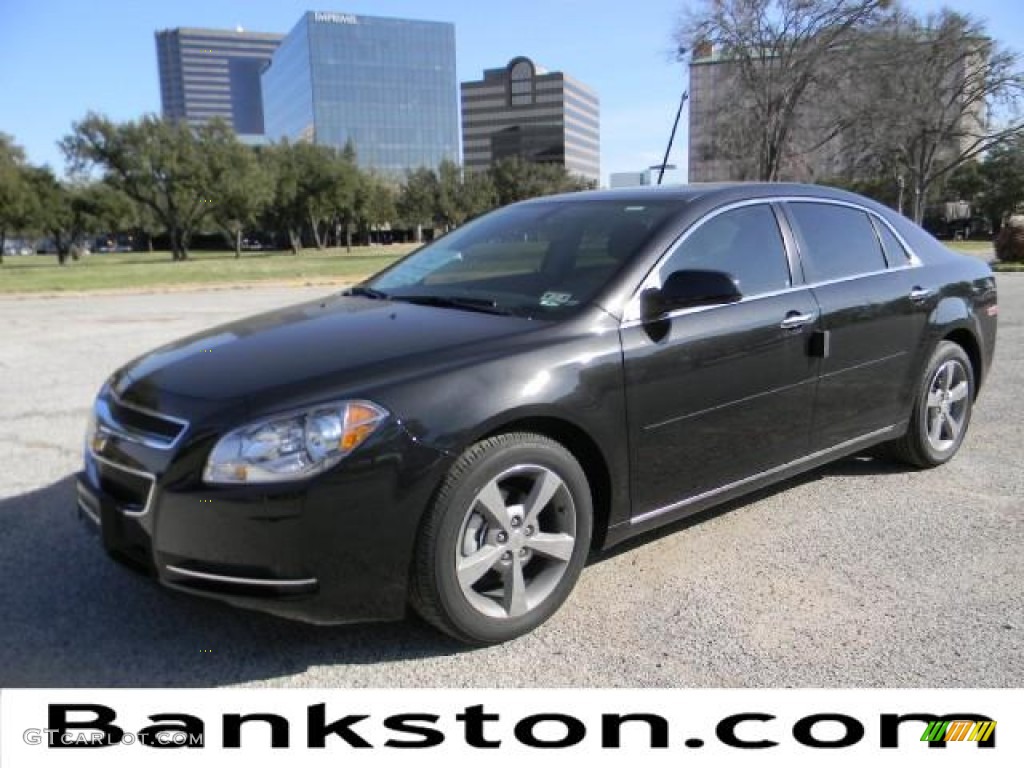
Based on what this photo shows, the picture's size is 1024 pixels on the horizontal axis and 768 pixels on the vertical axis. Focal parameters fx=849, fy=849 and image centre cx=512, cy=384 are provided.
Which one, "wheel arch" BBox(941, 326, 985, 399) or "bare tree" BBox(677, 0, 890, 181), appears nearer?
"wheel arch" BBox(941, 326, 985, 399)

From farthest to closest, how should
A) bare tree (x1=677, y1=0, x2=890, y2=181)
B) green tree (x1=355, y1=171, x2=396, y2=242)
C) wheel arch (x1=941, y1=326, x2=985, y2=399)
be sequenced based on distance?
green tree (x1=355, y1=171, x2=396, y2=242) < bare tree (x1=677, y1=0, x2=890, y2=181) < wheel arch (x1=941, y1=326, x2=985, y2=399)

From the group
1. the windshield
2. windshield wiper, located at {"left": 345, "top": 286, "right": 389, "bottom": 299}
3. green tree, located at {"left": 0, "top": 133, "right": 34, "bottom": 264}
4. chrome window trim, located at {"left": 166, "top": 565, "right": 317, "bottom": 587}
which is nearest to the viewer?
chrome window trim, located at {"left": 166, "top": 565, "right": 317, "bottom": 587}

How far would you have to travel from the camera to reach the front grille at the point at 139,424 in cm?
269

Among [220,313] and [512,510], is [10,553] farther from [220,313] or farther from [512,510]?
[220,313]

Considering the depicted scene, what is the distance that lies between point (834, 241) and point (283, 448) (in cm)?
302

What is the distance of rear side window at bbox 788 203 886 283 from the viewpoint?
410 centimetres

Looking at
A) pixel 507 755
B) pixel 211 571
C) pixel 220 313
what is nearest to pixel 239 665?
pixel 211 571

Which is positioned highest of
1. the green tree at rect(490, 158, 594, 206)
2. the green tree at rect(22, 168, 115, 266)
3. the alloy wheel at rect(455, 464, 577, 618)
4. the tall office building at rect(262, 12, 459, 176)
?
the tall office building at rect(262, 12, 459, 176)

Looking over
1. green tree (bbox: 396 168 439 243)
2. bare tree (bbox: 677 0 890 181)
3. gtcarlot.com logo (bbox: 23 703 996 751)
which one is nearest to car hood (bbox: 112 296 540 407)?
gtcarlot.com logo (bbox: 23 703 996 751)

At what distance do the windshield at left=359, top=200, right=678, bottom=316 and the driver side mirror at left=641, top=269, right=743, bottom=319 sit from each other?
0.21 metres

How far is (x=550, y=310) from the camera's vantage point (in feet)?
10.8

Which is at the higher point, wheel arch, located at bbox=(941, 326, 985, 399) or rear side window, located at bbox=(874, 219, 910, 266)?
rear side window, located at bbox=(874, 219, 910, 266)

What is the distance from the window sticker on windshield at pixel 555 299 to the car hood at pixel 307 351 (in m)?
0.17

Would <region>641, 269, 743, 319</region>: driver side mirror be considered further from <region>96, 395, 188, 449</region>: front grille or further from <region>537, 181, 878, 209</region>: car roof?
<region>96, 395, 188, 449</region>: front grille
